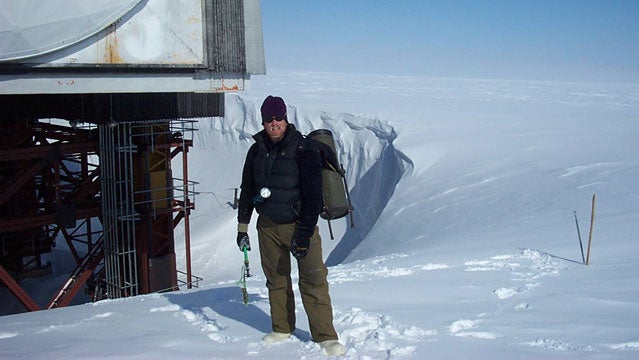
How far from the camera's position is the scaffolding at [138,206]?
1205cm

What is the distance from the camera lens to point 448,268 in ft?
24.0

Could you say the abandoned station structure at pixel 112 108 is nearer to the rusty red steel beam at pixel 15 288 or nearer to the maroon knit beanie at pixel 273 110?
the rusty red steel beam at pixel 15 288

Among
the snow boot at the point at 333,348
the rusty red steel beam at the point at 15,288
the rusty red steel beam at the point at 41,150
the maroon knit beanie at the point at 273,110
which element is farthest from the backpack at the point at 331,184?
the rusty red steel beam at the point at 41,150

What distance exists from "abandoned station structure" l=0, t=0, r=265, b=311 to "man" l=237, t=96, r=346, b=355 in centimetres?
558

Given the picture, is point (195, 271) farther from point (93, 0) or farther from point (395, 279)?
point (395, 279)

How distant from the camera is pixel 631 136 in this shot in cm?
Answer: 1742

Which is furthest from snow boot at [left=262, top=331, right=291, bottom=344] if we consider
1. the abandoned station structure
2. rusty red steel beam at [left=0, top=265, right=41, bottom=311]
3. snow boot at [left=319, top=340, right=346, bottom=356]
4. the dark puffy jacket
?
rusty red steel beam at [left=0, top=265, right=41, bottom=311]

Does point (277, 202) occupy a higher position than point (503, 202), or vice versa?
point (277, 202)

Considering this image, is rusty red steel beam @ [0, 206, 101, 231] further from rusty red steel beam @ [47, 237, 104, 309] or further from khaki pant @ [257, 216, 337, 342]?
khaki pant @ [257, 216, 337, 342]

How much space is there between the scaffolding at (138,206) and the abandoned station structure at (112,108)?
2cm

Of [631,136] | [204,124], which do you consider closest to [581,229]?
[631,136]

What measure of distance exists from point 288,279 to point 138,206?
931 cm

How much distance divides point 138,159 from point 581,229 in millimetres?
8669

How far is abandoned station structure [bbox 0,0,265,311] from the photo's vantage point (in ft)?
28.3
